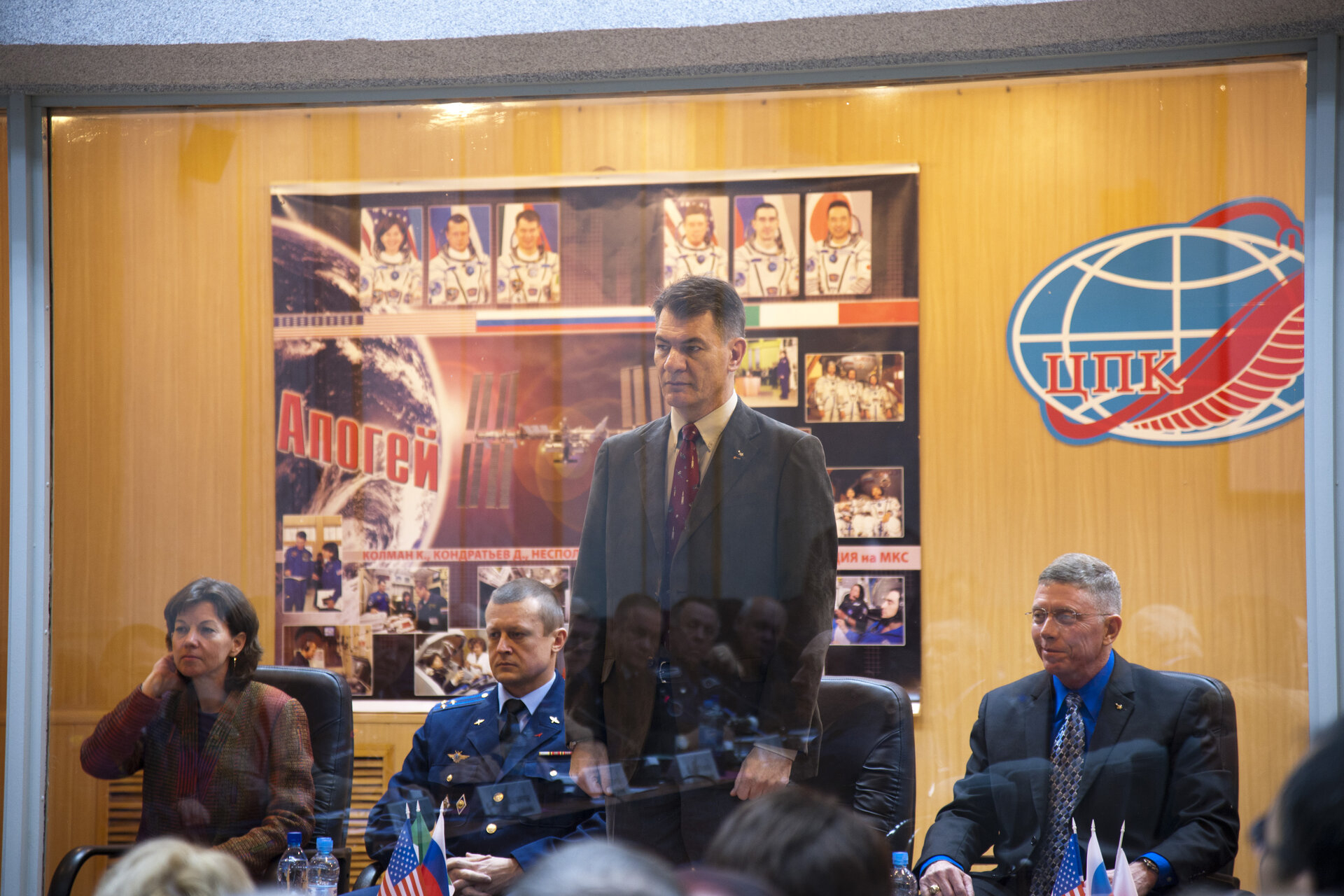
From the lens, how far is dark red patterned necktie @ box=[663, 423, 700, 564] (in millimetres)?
3041

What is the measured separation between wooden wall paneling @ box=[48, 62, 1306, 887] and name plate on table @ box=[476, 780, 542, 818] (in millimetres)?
328

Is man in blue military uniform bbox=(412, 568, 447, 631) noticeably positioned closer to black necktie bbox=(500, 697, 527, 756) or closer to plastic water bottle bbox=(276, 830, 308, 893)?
black necktie bbox=(500, 697, 527, 756)

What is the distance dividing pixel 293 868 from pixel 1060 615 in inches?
83.9

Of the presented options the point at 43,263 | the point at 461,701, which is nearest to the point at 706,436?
the point at 461,701

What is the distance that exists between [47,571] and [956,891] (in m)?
2.69

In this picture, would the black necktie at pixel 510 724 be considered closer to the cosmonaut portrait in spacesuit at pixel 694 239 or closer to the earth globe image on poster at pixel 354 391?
the earth globe image on poster at pixel 354 391

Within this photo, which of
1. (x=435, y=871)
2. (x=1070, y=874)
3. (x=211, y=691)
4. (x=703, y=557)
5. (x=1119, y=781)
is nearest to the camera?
(x=435, y=871)

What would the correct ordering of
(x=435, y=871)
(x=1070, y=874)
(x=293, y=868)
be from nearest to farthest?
(x=435, y=871)
(x=1070, y=874)
(x=293, y=868)

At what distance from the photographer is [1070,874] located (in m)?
2.54

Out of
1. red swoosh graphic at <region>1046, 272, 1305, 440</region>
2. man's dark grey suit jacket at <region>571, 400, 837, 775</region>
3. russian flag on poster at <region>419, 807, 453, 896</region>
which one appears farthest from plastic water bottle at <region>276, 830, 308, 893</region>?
red swoosh graphic at <region>1046, 272, 1305, 440</region>

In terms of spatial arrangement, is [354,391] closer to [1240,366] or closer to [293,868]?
[293,868]

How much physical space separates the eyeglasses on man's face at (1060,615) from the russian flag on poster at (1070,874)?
1.70ft

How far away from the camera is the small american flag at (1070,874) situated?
2.44 meters

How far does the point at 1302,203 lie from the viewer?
2.88 meters
